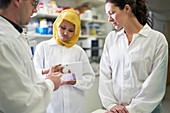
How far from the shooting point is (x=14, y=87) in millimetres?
527

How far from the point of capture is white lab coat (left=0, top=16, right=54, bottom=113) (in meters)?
0.52

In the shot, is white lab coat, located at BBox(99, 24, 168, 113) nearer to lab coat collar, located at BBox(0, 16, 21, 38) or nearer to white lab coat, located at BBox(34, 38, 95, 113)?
white lab coat, located at BBox(34, 38, 95, 113)

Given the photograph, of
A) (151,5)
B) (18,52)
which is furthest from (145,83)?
(151,5)

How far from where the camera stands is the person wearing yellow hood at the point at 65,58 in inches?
49.9

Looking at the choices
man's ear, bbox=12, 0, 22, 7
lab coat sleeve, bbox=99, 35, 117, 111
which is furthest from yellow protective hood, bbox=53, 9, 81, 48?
man's ear, bbox=12, 0, 22, 7

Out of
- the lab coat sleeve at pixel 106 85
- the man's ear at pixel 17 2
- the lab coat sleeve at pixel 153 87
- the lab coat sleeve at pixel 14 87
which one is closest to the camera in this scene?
the lab coat sleeve at pixel 14 87

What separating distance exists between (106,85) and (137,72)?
24 centimetres

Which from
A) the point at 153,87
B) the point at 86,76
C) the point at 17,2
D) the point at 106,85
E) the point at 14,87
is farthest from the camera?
the point at 86,76

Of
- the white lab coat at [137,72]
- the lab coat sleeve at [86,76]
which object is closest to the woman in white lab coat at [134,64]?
the white lab coat at [137,72]

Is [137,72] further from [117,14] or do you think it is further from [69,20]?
[69,20]

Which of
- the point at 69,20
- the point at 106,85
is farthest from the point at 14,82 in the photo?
the point at 69,20

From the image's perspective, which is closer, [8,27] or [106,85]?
[8,27]

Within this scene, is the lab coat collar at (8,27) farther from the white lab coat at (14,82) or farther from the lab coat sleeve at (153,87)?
the lab coat sleeve at (153,87)

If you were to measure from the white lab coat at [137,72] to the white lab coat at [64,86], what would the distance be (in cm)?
34
